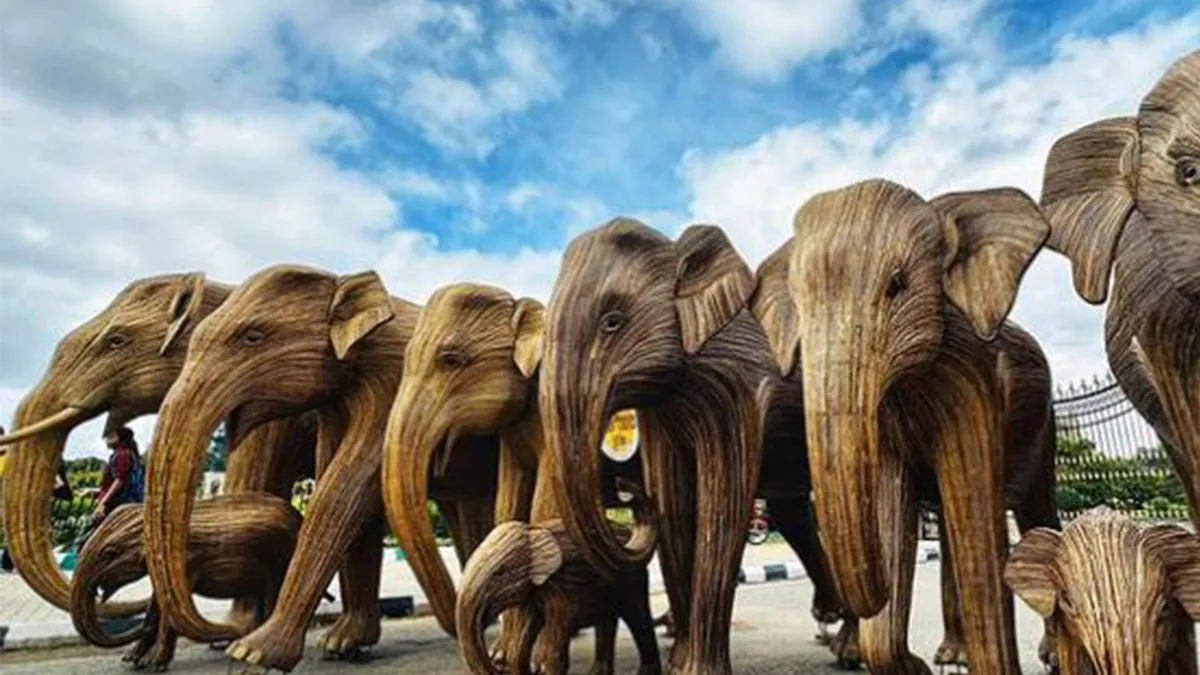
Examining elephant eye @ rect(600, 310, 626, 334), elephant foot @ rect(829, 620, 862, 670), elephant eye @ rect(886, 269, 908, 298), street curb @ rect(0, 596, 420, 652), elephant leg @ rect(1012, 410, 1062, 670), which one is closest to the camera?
elephant eye @ rect(886, 269, 908, 298)

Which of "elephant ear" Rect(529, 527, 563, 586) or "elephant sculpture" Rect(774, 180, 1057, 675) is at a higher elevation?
"elephant sculpture" Rect(774, 180, 1057, 675)

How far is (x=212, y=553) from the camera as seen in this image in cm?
366

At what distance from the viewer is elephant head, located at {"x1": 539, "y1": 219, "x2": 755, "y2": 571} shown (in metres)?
2.58

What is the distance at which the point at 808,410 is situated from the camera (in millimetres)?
1999

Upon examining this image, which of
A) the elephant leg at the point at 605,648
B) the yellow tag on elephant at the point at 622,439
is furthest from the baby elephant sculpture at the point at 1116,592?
the yellow tag on elephant at the point at 622,439

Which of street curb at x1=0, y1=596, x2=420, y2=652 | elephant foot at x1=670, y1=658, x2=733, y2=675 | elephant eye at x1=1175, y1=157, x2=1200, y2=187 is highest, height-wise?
elephant eye at x1=1175, y1=157, x2=1200, y2=187

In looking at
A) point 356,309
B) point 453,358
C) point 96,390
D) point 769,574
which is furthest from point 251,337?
point 769,574

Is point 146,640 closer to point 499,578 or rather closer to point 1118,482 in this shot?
point 499,578

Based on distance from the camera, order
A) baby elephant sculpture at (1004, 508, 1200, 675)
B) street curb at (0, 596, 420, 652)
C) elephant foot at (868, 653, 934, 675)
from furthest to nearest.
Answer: street curb at (0, 596, 420, 652) → elephant foot at (868, 653, 934, 675) → baby elephant sculpture at (1004, 508, 1200, 675)

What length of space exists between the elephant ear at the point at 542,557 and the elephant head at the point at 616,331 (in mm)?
135

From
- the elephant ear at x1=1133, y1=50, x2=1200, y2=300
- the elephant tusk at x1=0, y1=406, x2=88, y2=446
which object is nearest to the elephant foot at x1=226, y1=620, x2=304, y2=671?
the elephant tusk at x1=0, y1=406, x2=88, y2=446

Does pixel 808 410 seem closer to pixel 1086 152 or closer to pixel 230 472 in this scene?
pixel 1086 152

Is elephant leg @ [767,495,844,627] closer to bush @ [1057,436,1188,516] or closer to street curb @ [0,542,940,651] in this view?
street curb @ [0,542,940,651]

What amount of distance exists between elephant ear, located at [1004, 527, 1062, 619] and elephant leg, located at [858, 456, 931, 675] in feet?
2.14
